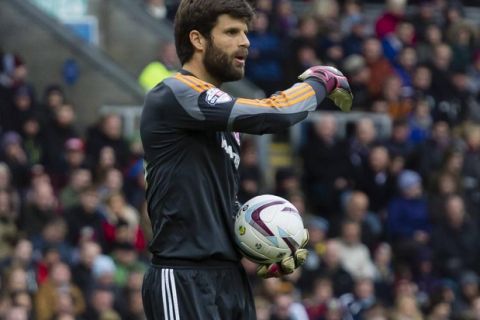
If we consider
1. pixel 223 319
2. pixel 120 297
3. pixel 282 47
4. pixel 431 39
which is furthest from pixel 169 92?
pixel 431 39

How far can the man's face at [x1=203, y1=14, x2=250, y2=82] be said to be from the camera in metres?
6.82

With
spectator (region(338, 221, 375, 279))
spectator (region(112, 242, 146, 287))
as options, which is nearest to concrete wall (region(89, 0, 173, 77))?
spectator (region(338, 221, 375, 279))

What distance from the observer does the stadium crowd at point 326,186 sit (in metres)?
13.0

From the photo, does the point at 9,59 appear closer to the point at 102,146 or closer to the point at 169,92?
the point at 102,146

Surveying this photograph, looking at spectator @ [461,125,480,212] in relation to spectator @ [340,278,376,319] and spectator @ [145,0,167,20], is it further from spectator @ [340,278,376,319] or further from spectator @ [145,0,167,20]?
spectator @ [145,0,167,20]

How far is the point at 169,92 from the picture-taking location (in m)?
6.78

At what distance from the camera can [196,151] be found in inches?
269

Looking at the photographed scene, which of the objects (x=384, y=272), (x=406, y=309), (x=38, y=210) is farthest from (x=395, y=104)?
(x=38, y=210)

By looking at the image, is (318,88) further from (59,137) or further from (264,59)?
(264,59)

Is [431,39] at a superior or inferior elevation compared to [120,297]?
superior

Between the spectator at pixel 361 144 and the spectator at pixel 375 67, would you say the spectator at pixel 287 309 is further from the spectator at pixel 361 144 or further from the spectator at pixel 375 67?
the spectator at pixel 375 67

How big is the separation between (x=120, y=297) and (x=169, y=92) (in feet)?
20.6

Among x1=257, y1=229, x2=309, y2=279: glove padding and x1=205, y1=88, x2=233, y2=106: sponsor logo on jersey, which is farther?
x1=257, y1=229, x2=309, y2=279: glove padding

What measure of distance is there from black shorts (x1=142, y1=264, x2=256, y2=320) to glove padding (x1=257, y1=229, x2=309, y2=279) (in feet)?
0.56
